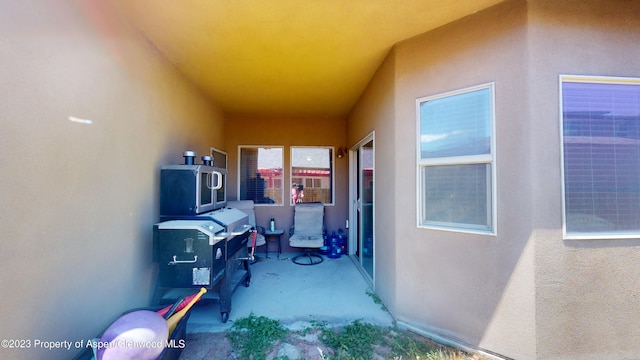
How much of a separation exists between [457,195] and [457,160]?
0.32 metres

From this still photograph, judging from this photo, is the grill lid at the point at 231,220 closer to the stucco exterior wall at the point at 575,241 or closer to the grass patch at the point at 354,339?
the grass patch at the point at 354,339

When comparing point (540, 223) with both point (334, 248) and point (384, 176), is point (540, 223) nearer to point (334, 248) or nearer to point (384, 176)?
point (384, 176)

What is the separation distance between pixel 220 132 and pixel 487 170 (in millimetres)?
4288

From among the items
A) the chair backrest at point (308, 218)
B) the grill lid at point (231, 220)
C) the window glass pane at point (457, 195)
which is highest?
the window glass pane at point (457, 195)

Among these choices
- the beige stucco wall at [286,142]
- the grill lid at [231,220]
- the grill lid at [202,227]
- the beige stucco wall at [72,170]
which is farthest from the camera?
the beige stucco wall at [286,142]

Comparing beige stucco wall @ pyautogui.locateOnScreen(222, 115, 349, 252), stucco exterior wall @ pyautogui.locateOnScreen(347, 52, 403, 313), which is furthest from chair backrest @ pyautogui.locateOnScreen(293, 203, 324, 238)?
stucco exterior wall @ pyautogui.locateOnScreen(347, 52, 403, 313)

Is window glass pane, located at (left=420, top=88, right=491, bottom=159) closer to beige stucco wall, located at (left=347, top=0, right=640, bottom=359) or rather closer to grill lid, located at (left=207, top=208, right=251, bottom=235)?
beige stucco wall, located at (left=347, top=0, right=640, bottom=359)

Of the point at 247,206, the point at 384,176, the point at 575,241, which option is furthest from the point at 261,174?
the point at 575,241

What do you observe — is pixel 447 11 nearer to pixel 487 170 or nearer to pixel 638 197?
pixel 487 170

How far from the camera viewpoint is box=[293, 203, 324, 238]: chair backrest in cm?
476

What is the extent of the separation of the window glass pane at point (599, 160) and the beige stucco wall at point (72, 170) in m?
3.59

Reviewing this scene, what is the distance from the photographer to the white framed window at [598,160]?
1832 mm

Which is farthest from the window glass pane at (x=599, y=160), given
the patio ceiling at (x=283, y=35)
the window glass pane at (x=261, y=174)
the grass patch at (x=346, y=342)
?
the window glass pane at (x=261, y=174)

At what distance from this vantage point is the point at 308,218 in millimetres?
4789
